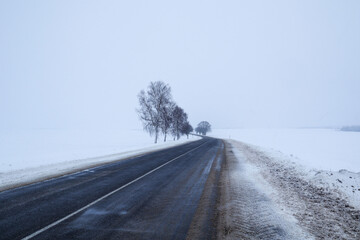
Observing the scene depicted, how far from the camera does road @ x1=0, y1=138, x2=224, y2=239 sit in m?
4.18

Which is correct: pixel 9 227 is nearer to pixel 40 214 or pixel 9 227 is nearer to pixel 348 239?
pixel 40 214

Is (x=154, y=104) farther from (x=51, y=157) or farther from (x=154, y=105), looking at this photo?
(x=51, y=157)

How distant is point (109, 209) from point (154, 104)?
121 ft

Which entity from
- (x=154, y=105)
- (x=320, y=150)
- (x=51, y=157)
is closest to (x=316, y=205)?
(x=51, y=157)

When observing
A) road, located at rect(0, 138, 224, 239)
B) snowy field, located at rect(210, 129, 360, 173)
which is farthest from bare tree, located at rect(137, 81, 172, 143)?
road, located at rect(0, 138, 224, 239)

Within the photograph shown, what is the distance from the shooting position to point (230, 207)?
5.66 metres

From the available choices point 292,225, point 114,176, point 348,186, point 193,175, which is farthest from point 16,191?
point 348,186

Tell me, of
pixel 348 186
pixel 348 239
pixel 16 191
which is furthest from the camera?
pixel 348 186

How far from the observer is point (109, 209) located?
546 cm

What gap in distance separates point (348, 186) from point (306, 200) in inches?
120

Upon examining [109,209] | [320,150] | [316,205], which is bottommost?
[320,150]

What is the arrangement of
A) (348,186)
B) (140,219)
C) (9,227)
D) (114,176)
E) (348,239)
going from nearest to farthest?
(348,239)
(9,227)
(140,219)
(348,186)
(114,176)

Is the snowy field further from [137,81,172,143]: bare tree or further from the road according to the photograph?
[137,81,172,143]: bare tree

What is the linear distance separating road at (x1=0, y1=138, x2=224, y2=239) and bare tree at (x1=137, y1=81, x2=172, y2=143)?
1289 inches
